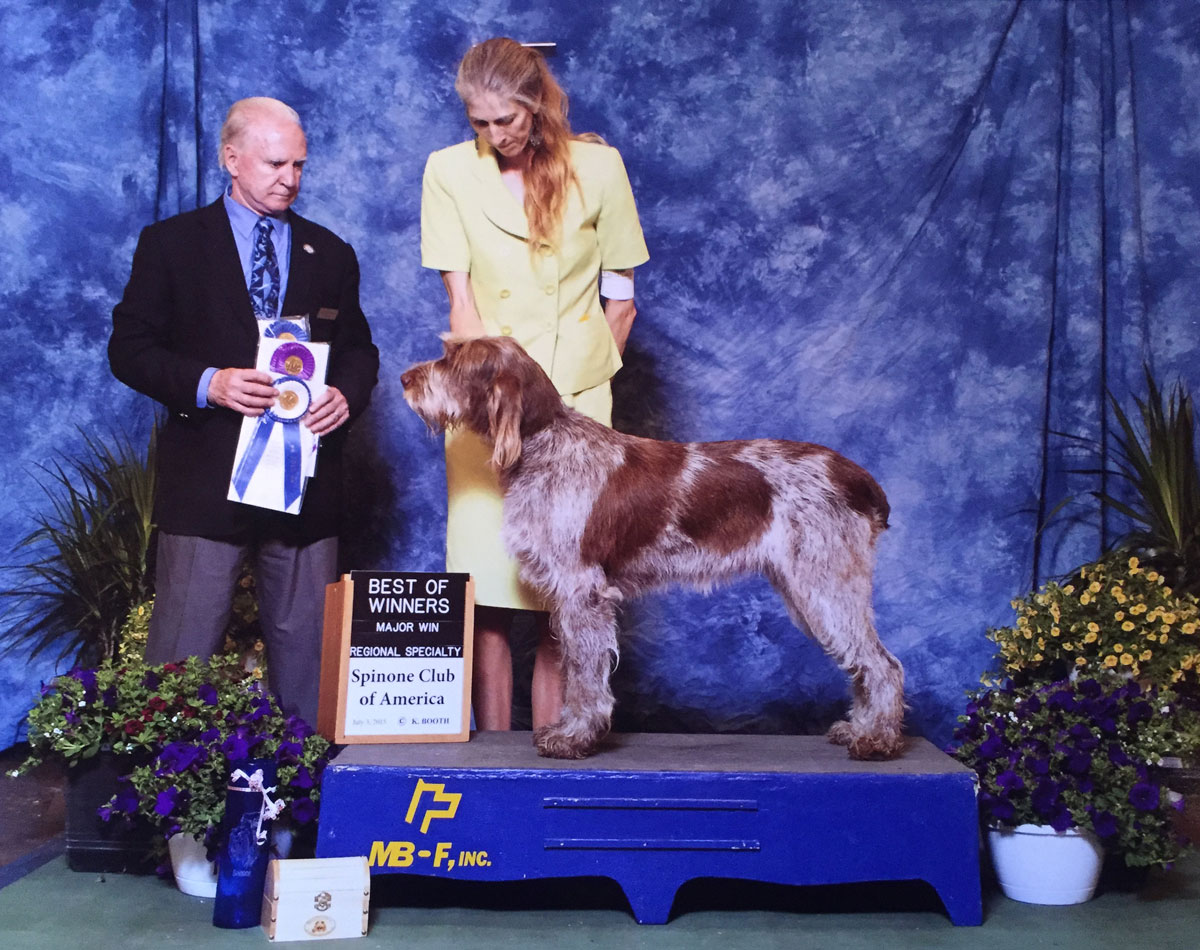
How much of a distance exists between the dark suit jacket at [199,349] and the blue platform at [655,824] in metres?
0.77

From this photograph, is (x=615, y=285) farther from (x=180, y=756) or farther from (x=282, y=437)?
(x=180, y=756)

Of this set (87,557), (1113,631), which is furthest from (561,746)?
(87,557)

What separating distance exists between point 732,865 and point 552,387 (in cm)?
124

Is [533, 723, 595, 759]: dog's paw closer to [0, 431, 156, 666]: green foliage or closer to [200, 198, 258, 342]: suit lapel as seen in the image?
[200, 198, 258, 342]: suit lapel

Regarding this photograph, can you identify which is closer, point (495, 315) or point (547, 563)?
point (547, 563)

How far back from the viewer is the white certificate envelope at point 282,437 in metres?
3.15

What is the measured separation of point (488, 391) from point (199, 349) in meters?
0.85

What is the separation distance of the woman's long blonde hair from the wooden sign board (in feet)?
3.30

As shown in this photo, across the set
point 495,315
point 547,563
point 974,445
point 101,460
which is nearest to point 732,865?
point 547,563

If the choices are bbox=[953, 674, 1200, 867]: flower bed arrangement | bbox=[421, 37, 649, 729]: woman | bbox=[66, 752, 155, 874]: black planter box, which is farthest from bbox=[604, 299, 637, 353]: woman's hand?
bbox=[66, 752, 155, 874]: black planter box

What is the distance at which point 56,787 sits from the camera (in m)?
4.27

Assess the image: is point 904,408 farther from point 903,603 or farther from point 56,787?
point 56,787

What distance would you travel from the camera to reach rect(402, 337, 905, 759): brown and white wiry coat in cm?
298

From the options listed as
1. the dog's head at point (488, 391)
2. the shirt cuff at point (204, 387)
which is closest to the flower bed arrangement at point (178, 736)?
the shirt cuff at point (204, 387)
